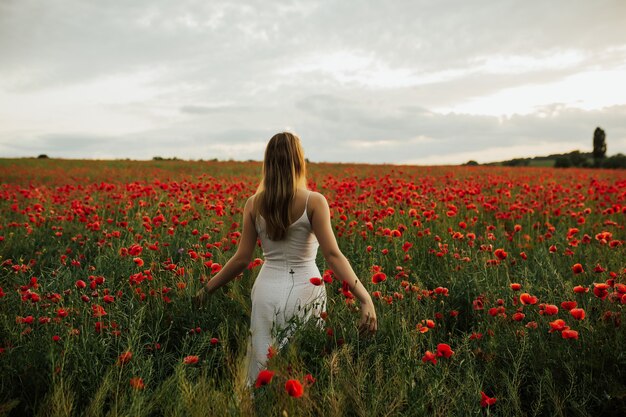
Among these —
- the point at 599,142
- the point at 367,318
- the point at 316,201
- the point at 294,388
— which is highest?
the point at 599,142

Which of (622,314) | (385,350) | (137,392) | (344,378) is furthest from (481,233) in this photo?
(137,392)

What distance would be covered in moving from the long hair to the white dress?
0.27ft

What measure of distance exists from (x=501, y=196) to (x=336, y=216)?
12.8 ft

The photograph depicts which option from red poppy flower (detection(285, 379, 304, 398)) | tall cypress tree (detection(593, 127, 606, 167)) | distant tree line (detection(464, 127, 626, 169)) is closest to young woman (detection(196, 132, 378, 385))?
red poppy flower (detection(285, 379, 304, 398))

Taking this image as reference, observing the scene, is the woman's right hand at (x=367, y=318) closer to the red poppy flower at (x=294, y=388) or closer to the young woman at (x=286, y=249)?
the young woman at (x=286, y=249)

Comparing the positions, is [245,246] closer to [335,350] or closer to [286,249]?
[286,249]

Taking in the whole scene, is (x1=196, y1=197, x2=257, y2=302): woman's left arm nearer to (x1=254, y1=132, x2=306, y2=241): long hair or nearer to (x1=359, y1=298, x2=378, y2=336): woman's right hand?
(x1=254, y1=132, x2=306, y2=241): long hair

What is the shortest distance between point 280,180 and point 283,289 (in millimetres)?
680

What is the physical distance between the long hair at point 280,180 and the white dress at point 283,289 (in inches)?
3.3

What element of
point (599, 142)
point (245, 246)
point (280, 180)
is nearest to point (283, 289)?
point (245, 246)

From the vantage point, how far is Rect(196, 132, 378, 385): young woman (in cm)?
290

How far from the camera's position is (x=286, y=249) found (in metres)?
3.03

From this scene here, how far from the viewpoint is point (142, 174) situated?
57.1ft

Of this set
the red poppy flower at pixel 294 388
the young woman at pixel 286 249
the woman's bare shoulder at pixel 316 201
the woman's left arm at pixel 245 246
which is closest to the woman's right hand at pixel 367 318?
the young woman at pixel 286 249
